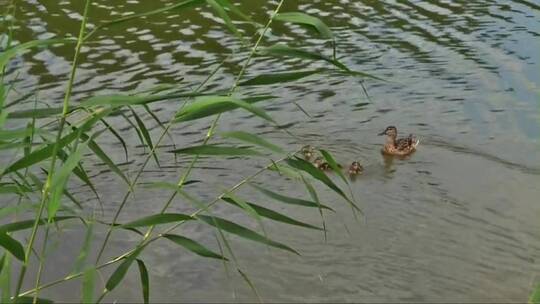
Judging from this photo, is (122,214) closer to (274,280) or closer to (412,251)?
(274,280)

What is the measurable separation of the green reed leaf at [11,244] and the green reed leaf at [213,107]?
1.92ft

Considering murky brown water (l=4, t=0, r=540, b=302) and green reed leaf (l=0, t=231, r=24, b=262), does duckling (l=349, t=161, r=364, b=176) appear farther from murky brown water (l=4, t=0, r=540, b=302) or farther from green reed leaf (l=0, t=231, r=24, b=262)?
green reed leaf (l=0, t=231, r=24, b=262)

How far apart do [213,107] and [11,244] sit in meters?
0.71

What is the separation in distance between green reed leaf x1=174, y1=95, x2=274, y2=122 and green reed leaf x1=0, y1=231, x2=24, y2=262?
1.92 feet

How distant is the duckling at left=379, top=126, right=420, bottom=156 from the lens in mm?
6230

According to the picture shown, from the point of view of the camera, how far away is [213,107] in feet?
8.16

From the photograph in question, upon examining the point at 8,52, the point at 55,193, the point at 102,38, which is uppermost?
the point at 8,52

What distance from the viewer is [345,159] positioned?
641cm

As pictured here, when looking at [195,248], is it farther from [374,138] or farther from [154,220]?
[374,138]

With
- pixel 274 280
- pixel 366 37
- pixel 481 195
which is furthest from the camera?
pixel 366 37

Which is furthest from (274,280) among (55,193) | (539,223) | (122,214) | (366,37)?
(366,37)

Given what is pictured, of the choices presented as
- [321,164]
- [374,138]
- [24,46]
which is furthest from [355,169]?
[24,46]

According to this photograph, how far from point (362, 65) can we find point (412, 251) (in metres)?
3.40

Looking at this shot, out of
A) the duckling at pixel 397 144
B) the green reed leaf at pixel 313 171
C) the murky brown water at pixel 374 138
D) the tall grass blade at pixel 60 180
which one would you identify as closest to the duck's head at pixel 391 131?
the duckling at pixel 397 144
